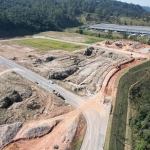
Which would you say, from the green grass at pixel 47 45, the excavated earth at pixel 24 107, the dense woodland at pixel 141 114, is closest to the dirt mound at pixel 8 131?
the excavated earth at pixel 24 107

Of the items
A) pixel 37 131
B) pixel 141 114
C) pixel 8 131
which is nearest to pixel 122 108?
pixel 141 114

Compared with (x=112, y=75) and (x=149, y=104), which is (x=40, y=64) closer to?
(x=112, y=75)

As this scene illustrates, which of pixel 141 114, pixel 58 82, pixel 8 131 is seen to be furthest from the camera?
pixel 58 82

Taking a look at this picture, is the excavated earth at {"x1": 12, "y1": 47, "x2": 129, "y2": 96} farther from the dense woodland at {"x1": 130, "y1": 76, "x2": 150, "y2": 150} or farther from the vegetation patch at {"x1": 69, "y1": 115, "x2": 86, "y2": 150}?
the vegetation patch at {"x1": 69, "y1": 115, "x2": 86, "y2": 150}

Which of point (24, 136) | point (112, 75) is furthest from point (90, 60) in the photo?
point (24, 136)

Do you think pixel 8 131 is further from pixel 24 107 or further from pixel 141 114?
pixel 141 114

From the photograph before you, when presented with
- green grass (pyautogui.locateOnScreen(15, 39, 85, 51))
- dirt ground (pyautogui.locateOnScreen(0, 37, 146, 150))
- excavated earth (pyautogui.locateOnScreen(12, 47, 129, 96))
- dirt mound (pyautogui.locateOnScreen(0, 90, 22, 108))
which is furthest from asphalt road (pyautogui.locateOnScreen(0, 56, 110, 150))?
green grass (pyautogui.locateOnScreen(15, 39, 85, 51))
